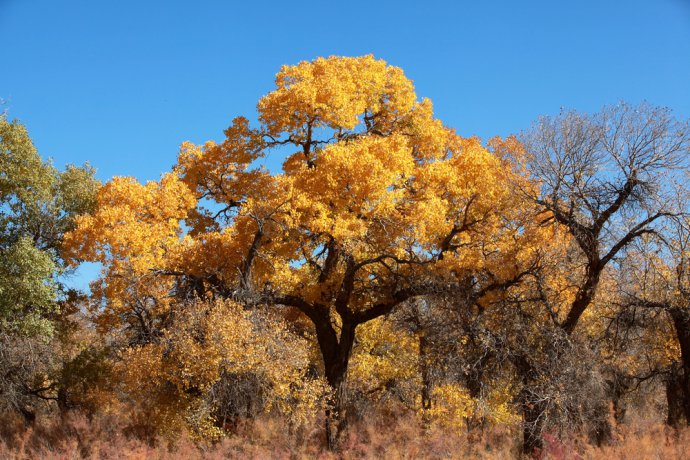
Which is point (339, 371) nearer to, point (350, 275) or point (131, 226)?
point (350, 275)

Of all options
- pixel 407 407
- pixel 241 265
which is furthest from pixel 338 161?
pixel 407 407

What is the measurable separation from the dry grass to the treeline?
56 cm

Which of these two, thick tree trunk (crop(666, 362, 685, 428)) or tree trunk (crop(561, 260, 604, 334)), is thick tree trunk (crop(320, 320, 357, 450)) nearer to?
tree trunk (crop(561, 260, 604, 334))

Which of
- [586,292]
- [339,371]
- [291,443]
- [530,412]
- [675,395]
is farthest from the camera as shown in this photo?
[675,395]

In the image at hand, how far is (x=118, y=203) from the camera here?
22031 millimetres

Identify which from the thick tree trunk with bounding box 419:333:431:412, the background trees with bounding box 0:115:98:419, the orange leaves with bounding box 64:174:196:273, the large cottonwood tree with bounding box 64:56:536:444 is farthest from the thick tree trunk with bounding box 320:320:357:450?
the background trees with bounding box 0:115:98:419

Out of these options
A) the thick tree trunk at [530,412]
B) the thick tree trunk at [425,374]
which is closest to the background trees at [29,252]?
the thick tree trunk at [425,374]

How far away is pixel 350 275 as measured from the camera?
2169cm

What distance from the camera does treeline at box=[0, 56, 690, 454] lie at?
18.0m

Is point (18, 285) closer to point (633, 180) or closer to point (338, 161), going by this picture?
point (338, 161)

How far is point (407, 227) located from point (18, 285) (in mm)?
14265

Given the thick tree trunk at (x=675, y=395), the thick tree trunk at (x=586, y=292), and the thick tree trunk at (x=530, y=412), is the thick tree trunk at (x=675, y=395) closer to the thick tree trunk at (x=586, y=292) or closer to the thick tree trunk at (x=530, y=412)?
the thick tree trunk at (x=586, y=292)

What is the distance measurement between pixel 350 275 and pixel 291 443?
602 centimetres

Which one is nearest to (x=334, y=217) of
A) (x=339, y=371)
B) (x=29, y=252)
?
(x=339, y=371)
